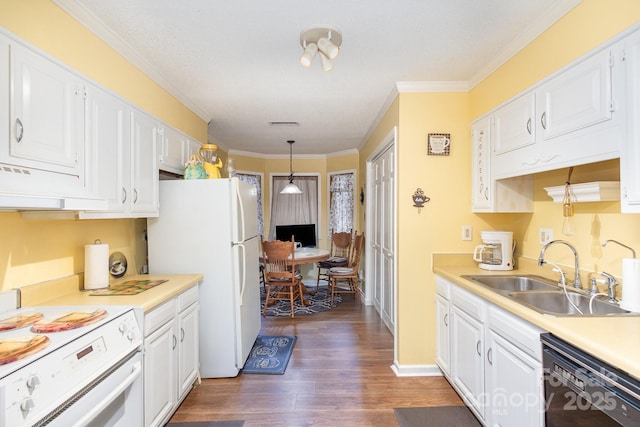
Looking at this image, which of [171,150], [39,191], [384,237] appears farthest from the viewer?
[384,237]

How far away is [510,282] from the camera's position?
7.23 ft

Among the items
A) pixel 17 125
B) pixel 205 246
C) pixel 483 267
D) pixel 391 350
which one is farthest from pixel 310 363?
pixel 17 125

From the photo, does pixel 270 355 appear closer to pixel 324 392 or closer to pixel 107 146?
pixel 324 392

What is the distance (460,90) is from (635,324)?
2.05m

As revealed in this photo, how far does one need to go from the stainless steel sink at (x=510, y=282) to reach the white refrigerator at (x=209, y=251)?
1844mm

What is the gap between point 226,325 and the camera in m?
2.56

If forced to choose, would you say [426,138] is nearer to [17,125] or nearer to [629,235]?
[629,235]

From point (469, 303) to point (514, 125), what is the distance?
1.20 m

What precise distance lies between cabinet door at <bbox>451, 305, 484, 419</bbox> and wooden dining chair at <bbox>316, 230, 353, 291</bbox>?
284cm

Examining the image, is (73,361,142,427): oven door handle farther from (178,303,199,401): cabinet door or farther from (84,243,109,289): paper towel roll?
(84,243,109,289): paper towel roll

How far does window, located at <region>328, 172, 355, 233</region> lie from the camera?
566 cm

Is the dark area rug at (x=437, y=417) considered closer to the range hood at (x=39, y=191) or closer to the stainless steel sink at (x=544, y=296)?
the stainless steel sink at (x=544, y=296)

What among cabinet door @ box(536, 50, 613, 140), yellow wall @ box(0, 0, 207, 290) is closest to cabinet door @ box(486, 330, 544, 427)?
cabinet door @ box(536, 50, 613, 140)

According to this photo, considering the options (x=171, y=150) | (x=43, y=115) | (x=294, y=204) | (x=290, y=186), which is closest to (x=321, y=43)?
(x=43, y=115)
